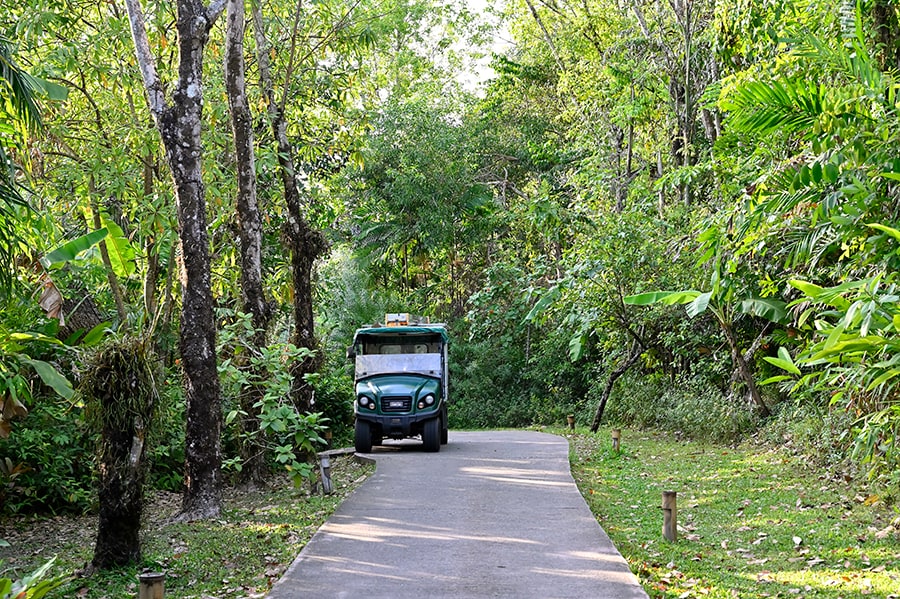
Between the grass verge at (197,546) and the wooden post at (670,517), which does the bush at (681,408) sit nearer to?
the grass verge at (197,546)

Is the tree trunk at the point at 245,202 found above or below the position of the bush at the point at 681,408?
above

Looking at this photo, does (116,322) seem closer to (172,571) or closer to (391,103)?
(172,571)

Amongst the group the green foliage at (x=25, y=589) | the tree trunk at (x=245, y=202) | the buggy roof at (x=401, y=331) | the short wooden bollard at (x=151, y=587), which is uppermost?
the tree trunk at (x=245, y=202)

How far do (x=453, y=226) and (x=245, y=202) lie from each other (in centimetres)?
1915

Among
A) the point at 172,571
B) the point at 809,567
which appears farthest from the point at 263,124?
the point at 809,567

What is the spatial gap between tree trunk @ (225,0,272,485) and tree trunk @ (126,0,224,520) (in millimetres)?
1793

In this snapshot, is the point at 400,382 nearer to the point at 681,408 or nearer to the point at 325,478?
the point at 325,478

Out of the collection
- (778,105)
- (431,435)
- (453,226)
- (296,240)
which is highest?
(453,226)

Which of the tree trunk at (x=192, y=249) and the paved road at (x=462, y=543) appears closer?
the paved road at (x=462, y=543)

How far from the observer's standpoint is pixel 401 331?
1955 centimetres

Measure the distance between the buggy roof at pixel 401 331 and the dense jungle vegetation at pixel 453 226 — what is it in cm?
119

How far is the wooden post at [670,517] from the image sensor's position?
952 cm

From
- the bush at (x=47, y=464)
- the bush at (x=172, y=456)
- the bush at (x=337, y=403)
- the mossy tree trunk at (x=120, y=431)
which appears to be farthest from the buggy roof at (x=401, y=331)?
the mossy tree trunk at (x=120, y=431)

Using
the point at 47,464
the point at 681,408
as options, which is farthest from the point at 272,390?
the point at 681,408
